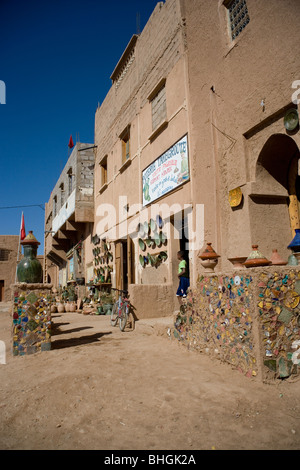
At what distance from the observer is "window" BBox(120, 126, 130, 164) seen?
37.7 feet

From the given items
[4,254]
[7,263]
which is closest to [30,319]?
[7,263]

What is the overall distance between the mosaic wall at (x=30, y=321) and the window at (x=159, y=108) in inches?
237

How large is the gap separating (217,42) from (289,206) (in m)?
3.73

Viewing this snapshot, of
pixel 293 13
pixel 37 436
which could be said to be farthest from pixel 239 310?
pixel 293 13

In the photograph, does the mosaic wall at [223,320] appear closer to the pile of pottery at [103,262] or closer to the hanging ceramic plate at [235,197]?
the hanging ceramic plate at [235,197]

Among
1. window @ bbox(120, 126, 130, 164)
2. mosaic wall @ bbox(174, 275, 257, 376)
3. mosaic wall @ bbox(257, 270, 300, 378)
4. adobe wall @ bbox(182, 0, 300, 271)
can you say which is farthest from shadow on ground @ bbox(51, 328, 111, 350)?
window @ bbox(120, 126, 130, 164)

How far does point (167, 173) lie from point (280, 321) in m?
5.66

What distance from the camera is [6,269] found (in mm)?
25938

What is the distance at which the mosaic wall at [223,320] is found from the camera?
3133 mm

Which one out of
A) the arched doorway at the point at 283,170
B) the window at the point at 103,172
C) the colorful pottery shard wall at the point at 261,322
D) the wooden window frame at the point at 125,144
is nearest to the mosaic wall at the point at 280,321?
the colorful pottery shard wall at the point at 261,322

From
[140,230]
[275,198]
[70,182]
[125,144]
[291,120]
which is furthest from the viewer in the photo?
[70,182]

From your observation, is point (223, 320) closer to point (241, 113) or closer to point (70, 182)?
point (241, 113)

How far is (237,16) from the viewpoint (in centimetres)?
602

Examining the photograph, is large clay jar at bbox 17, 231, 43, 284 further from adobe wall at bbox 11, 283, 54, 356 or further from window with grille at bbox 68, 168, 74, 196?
window with grille at bbox 68, 168, 74, 196
